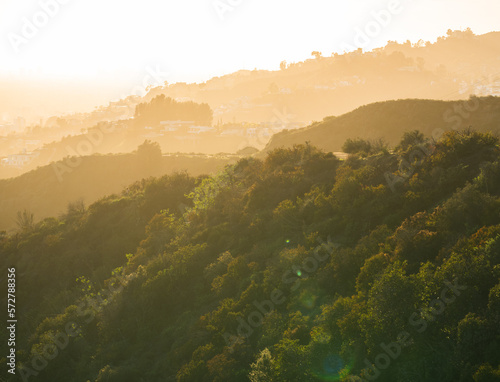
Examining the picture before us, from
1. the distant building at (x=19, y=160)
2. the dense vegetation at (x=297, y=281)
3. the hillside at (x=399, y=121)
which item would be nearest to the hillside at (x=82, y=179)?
the hillside at (x=399, y=121)

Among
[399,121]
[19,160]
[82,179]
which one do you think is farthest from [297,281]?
[19,160]

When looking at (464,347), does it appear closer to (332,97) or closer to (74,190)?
(74,190)

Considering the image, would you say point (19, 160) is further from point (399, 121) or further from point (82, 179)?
point (399, 121)

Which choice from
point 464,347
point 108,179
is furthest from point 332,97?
point 464,347

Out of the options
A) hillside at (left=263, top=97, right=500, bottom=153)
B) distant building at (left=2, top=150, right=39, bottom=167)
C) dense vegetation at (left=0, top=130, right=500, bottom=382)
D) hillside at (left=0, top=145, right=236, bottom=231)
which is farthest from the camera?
distant building at (left=2, top=150, right=39, bottom=167)

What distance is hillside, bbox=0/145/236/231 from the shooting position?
219ft

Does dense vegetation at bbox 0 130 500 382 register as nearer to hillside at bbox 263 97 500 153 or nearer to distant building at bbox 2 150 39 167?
hillside at bbox 263 97 500 153

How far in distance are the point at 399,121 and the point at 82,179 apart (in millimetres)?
58825

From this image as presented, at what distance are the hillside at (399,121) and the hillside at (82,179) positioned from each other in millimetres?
16277

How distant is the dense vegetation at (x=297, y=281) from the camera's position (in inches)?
398

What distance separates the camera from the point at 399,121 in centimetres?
5628

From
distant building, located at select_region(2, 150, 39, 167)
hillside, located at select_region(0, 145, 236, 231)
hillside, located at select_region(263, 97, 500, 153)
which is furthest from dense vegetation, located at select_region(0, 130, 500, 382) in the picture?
distant building, located at select_region(2, 150, 39, 167)

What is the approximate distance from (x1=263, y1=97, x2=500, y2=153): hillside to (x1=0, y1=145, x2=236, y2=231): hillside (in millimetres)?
16277

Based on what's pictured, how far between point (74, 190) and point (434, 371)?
2825 inches
